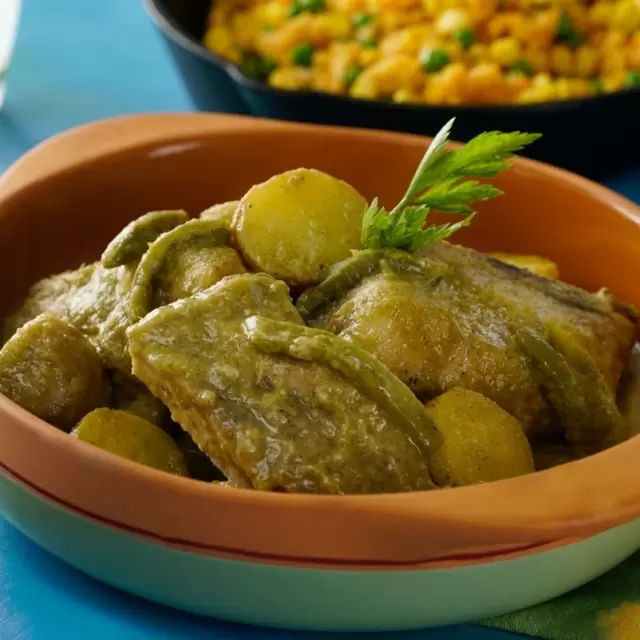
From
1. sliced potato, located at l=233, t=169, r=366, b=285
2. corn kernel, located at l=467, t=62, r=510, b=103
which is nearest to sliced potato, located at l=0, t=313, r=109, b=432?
sliced potato, located at l=233, t=169, r=366, b=285

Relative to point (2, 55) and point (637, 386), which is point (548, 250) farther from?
point (2, 55)

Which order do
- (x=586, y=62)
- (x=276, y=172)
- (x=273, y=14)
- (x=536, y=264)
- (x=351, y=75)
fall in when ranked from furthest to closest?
(x=273, y=14) < (x=586, y=62) < (x=351, y=75) < (x=276, y=172) < (x=536, y=264)

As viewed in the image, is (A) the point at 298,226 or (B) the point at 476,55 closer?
(A) the point at 298,226

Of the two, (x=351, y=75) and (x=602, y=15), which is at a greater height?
(x=351, y=75)

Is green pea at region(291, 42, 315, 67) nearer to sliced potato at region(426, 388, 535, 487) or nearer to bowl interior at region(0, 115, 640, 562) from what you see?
bowl interior at region(0, 115, 640, 562)

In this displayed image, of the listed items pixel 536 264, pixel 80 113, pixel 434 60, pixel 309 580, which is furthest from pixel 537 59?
pixel 309 580

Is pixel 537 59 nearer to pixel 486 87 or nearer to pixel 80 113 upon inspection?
pixel 486 87

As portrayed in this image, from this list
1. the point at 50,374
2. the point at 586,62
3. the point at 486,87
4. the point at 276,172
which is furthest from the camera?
the point at 586,62
